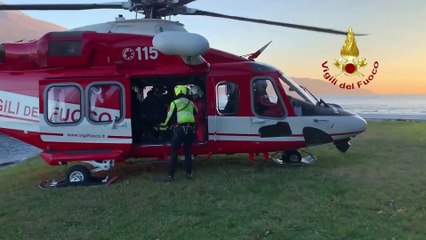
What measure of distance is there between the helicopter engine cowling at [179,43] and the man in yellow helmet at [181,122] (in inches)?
32.8

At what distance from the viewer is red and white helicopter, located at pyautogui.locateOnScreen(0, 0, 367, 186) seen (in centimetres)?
833

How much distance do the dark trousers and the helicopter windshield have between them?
2.17 metres

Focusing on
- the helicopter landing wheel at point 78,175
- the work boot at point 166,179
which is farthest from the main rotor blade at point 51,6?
the work boot at point 166,179

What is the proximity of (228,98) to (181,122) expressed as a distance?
4.29 feet

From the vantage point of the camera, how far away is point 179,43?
7406 millimetres

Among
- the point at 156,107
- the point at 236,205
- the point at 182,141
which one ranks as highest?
the point at 156,107

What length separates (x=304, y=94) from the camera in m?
9.09

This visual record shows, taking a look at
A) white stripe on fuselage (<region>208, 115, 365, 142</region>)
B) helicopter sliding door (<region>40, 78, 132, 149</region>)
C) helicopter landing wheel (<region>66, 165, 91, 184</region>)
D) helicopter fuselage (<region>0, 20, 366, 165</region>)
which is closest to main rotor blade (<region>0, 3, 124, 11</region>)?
helicopter fuselage (<region>0, 20, 366, 165</region>)

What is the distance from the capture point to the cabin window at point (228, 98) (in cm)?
874

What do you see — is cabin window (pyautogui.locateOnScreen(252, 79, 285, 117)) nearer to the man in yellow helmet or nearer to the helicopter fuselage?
the helicopter fuselage

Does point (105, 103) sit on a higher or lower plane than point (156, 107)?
higher

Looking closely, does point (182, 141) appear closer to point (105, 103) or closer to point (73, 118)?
point (105, 103)

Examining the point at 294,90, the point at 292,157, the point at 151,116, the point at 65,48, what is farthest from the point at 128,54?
the point at 292,157

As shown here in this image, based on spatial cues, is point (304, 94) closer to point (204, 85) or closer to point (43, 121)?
point (204, 85)
